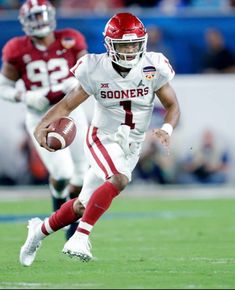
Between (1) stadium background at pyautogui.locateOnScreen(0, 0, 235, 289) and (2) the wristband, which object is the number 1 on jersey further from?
(1) stadium background at pyautogui.locateOnScreen(0, 0, 235, 289)

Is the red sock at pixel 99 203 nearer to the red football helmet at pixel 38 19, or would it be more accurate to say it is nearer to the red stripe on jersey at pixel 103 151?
the red stripe on jersey at pixel 103 151

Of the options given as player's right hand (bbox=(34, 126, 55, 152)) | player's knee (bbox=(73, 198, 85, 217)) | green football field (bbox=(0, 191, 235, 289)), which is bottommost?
green football field (bbox=(0, 191, 235, 289))

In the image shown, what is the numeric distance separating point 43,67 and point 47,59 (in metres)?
0.07

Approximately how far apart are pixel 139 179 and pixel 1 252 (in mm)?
5170

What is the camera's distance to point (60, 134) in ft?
18.3

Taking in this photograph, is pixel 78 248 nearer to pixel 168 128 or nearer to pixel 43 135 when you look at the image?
pixel 43 135

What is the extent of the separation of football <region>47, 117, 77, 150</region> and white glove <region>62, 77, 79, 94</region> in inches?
64.3

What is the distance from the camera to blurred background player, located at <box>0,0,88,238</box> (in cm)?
725

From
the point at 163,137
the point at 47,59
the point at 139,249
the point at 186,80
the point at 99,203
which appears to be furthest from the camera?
the point at 186,80

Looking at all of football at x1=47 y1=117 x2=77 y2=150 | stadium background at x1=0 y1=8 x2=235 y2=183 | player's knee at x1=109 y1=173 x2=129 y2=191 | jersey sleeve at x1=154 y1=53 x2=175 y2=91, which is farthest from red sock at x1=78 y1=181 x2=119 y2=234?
stadium background at x1=0 y1=8 x2=235 y2=183

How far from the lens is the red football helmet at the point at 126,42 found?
5531 mm

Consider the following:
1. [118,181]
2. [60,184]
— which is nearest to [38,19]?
[60,184]

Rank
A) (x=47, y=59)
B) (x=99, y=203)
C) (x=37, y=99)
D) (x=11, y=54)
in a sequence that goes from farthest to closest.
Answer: (x=47, y=59), (x=11, y=54), (x=37, y=99), (x=99, y=203)

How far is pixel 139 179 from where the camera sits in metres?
11.5
